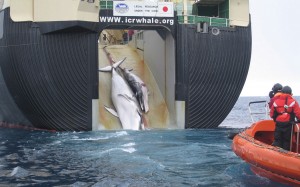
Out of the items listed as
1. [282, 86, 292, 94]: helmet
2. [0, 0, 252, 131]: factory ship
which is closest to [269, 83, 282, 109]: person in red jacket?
[282, 86, 292, 94]: helmet

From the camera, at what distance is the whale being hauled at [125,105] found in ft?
68.0

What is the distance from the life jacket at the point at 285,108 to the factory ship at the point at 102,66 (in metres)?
10.3

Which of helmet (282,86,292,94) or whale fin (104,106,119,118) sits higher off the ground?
helmet (282,86,292,94)

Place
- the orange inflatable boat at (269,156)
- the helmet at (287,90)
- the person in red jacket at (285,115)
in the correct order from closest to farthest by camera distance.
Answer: the orange inflatable boat at (269,156) → the person in red jacket at (285,115) → the helmet at (287,90)

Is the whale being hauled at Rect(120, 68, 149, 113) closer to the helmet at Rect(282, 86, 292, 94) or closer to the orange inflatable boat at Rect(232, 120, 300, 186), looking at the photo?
the orange inflatable boat at Rect(232, 120, 300, 186)

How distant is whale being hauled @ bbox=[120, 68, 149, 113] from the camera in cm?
2180

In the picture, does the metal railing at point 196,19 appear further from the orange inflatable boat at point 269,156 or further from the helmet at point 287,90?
the helmet at point 287,90

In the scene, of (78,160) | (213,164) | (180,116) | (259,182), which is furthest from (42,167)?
(180,116)

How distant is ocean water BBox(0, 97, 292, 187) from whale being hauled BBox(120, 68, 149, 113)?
324cm

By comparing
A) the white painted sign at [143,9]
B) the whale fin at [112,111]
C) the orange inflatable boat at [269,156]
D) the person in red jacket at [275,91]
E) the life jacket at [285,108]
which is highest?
the white painted sign at [143,9]

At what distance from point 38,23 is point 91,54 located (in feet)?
7.95

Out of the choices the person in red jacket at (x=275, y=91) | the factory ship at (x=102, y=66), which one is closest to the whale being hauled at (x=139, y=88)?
the factory ship at (x=102, y=66)

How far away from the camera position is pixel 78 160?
41.5 ft

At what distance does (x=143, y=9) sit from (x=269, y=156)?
40.0ft
